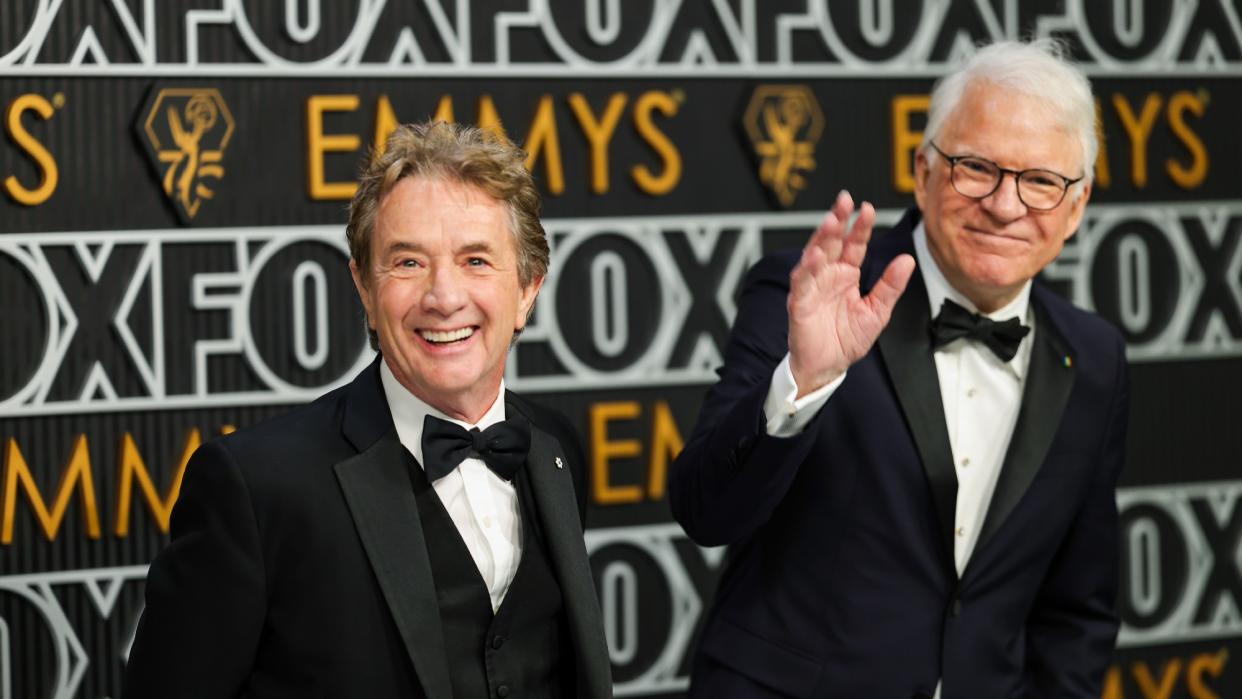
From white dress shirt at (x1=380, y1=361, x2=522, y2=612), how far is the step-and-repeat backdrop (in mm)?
1379

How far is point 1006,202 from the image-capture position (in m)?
2.64

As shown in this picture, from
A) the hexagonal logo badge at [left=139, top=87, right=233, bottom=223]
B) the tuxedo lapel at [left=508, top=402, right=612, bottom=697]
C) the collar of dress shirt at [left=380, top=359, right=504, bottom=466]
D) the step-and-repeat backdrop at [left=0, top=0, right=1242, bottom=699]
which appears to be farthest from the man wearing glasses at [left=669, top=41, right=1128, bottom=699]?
the hexagonal logo badge at [left=139, top=87, right=233, bottom=223]

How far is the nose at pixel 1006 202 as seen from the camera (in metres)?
2.63

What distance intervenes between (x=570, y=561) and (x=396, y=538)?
0.84ft

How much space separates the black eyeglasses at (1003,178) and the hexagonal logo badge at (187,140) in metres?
1.54

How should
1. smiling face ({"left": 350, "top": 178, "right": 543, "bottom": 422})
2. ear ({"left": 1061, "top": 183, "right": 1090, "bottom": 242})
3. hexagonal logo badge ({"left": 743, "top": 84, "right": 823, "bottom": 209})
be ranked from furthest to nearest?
1. hexagonal logo badge ({"left": 743, "top": 84, "right": 823, "bottom": 209})
2. ear ({"left": 1061, "top": 183, "right": 1090, "bottom": 242})
3. smiling face ({"left": 350, "top": 178, "right": 543, "bottom": 422})

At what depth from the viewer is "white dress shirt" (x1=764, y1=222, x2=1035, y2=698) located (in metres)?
2.71

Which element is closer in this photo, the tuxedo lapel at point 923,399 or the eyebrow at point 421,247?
the eyebrow at point 421,247

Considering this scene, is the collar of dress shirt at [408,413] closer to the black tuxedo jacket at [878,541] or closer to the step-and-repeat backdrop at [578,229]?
the black tuxedo jacket at [878,541]

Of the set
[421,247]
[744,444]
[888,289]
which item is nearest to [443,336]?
[421,247]

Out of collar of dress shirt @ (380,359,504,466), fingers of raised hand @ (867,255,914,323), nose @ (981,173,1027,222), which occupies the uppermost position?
nose @ (981,173,1027,222)

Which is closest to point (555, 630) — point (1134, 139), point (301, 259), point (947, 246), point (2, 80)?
point (947, 246)

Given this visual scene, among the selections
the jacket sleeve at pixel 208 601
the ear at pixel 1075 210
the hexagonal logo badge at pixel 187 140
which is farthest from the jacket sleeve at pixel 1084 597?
the hexagonal logo badge at pixel 187 140

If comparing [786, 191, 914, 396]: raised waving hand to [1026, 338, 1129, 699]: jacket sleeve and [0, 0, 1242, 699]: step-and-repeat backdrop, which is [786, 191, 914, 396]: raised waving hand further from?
[0, 0, 1242, 699]: step-and-repeat backdrop
